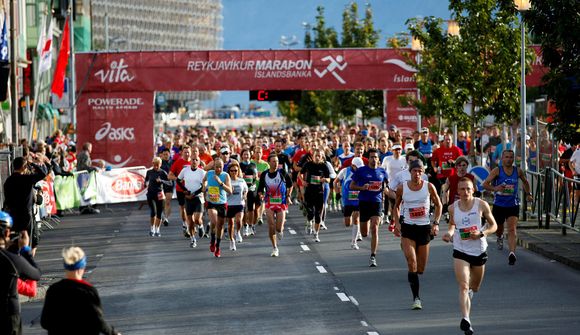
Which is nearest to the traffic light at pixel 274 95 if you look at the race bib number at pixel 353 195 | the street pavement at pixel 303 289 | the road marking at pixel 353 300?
the street pavement at pixel 303 289

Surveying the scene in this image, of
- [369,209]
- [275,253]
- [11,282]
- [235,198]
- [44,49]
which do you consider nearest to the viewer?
[11,282]

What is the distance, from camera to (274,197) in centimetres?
2219

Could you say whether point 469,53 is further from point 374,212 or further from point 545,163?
point 374,212

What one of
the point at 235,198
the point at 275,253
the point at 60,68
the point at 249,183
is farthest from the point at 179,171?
the point at 60,68

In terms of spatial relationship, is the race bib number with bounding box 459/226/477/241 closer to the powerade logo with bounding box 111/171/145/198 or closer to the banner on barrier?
the banner on barrier

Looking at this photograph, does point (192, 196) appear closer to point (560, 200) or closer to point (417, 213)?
point (560, 200)

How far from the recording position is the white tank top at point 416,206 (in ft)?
52.4

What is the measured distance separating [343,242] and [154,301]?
821 cm

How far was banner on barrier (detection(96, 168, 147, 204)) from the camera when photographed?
3516cm

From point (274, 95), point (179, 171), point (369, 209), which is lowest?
point (369, 209)

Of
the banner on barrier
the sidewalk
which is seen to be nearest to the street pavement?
the sidewalk

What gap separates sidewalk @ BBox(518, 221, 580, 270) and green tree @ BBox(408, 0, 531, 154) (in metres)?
8.80

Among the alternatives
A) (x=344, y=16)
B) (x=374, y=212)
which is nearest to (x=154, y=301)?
(x=374, y=212)

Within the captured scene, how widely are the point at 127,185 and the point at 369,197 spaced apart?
16502 mm
